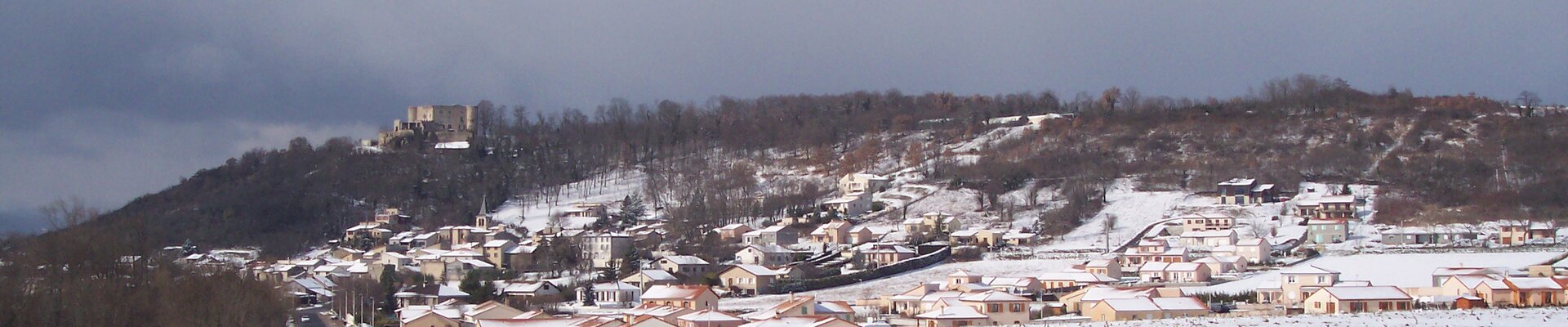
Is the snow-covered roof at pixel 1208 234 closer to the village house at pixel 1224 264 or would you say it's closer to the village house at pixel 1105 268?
the village house at pixel 1224 264

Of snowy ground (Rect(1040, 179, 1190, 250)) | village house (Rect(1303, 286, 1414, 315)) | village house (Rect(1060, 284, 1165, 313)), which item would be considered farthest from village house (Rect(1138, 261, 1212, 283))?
village house (Rect(1303, 286, 1414, 315))

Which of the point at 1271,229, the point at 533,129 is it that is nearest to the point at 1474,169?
the point at 1271,229

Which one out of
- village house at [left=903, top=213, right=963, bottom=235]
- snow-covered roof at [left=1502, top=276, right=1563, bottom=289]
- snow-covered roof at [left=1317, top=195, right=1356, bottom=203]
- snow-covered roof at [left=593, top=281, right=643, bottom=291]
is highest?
snow-covered roof at [left=1317, top=195, right=1356, bottom=203]

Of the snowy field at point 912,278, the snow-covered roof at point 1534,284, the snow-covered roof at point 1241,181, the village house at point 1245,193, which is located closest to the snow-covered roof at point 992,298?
the snowy field at point 912,278

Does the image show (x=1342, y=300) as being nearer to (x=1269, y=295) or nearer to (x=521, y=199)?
(x=1269, y=295)

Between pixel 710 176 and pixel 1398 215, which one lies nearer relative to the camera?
pixel 1398 215

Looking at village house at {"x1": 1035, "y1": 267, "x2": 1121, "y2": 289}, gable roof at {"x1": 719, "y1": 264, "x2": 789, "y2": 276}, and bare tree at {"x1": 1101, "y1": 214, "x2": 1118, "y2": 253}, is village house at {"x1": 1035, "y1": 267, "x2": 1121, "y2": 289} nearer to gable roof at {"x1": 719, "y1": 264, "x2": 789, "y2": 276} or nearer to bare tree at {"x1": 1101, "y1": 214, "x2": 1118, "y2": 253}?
gable roof at {"x1": 719, "y1": 264, "x2": 789, "y2": 276}

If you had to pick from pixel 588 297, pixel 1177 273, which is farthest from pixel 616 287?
pixel 1177 273
